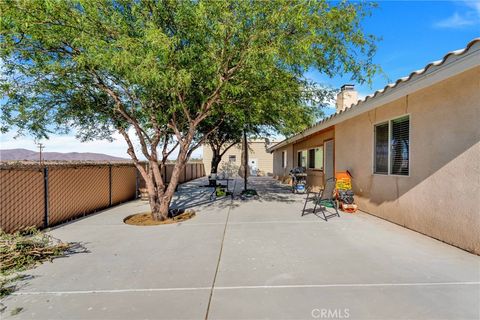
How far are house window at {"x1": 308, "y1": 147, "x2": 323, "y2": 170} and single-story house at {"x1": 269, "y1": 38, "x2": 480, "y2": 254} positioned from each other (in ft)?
11.3

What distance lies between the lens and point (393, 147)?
5.74 metres

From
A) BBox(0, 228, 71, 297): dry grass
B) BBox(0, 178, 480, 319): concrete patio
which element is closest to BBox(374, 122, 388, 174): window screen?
BBox(0, 178, 480, 319): concrete patio

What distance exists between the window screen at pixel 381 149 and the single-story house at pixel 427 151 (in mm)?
24

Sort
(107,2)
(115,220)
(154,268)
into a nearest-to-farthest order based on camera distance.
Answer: (154,268) < (107,2) < (115,220)

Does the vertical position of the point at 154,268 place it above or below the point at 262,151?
below

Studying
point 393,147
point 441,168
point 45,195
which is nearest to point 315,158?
point 393,147

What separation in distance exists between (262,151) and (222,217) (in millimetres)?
23128

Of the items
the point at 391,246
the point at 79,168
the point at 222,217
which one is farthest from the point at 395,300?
the point at 79,168

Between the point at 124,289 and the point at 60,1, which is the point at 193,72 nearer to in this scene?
the point at 60,1

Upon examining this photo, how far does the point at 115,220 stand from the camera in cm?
630

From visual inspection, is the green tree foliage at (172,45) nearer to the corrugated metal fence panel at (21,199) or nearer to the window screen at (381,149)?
the window screen at (381,149)

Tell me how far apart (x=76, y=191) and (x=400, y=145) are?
7.94 metres

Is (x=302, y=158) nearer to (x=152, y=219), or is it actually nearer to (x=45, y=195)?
(x=152, y=219)

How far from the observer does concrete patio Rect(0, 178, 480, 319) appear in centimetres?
239
